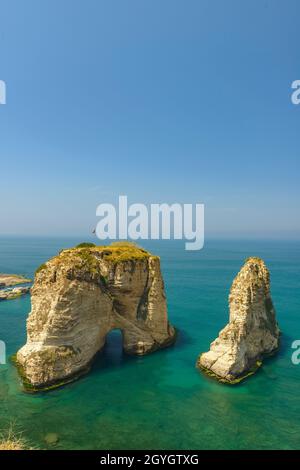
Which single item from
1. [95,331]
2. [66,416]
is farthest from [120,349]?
[66,416]

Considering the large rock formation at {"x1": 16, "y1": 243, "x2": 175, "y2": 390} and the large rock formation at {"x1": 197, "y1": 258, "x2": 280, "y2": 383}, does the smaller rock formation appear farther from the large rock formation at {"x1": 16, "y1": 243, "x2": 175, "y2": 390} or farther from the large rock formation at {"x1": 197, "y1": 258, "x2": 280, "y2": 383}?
the large rock formation at {"x1": 197, "y1": 258, "x2": 280, "y2": 383}

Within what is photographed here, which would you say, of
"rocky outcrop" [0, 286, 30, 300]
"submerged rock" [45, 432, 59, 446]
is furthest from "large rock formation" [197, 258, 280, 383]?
"rocky outcrop" [0, 286, 30, 300]

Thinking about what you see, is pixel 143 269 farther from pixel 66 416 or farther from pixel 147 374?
pixel 66 416

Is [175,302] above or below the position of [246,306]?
below

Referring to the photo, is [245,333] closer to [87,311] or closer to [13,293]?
[87,311]
